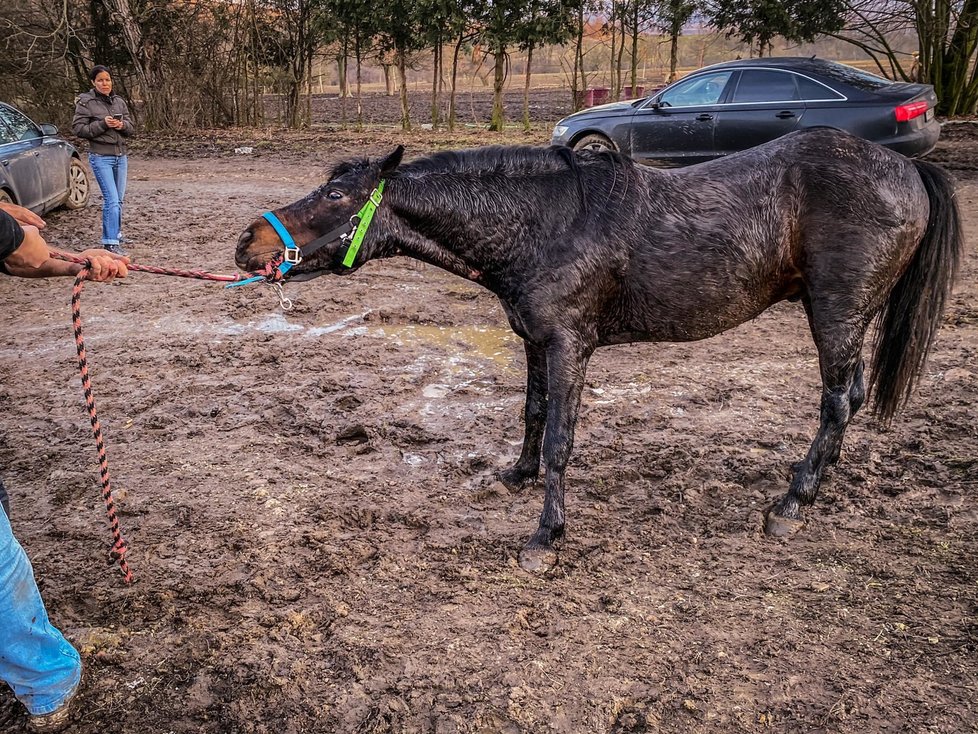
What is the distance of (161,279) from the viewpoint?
318 inches

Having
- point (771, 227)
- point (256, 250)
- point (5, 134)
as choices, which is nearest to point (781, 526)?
point (771, 227)

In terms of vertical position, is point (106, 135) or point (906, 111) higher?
point (906, 111)

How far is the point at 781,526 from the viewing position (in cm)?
356

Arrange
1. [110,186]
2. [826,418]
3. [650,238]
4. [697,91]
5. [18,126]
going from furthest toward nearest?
1. [697,91]
2. [18,126]
3. [110,186]
4. [826,418]
5. [650,238]

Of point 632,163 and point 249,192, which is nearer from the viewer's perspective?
point 632,163

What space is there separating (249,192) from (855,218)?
36.0 ft

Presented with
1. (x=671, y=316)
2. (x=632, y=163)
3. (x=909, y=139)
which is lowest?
(x=671, y=316)

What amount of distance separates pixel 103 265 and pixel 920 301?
3.86 m

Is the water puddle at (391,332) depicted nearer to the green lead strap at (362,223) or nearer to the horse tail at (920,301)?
the green lead strap at (362,223)

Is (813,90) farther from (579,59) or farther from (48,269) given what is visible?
(579,59)

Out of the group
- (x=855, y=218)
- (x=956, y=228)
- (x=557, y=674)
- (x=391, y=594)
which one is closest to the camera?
(x=557, y=674)

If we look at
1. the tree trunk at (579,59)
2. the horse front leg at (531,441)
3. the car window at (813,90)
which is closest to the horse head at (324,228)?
the horse front leg at (531,441)

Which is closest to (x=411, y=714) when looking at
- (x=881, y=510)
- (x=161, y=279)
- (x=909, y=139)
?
(x=881, y=510)

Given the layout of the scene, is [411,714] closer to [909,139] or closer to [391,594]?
[391,594]
